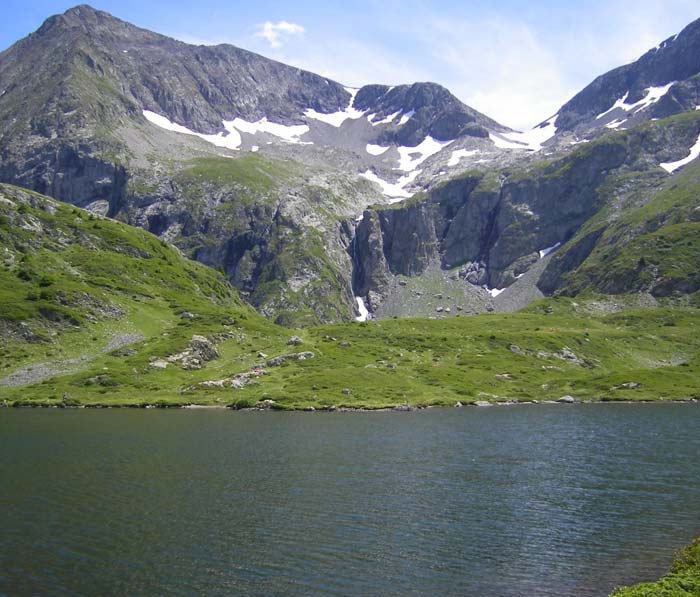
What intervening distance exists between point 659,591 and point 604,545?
1469 centimetres

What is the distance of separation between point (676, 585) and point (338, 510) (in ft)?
89.0

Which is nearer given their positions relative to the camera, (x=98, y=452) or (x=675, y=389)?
(x=98, y=452)

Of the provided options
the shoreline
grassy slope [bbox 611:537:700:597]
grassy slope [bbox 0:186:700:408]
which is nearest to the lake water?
grassy slope [bbox 611:537:700:597]

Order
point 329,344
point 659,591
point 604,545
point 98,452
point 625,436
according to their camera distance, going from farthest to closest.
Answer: point 329,344
point 625,436
point 98,452
point 604,545
point 659,591

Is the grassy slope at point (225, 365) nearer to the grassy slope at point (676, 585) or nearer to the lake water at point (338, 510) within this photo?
the lake water at point (338, 510)

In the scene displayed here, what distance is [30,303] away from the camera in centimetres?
16312

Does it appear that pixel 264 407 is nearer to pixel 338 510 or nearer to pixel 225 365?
pixel 225 365

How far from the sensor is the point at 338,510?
161ft

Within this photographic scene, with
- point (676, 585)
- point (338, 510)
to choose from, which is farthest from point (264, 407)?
point (676, 585)

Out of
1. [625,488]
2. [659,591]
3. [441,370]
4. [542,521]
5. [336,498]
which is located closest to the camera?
[659,591]

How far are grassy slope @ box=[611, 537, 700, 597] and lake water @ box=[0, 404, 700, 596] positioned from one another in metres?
3.34

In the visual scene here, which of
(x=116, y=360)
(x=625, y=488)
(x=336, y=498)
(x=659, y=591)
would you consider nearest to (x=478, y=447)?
(x=625, y=488)

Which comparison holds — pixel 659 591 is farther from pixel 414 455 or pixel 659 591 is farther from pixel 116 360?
pixel 116 360

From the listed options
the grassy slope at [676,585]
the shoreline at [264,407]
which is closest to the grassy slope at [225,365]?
the shoreline at [264,407]
